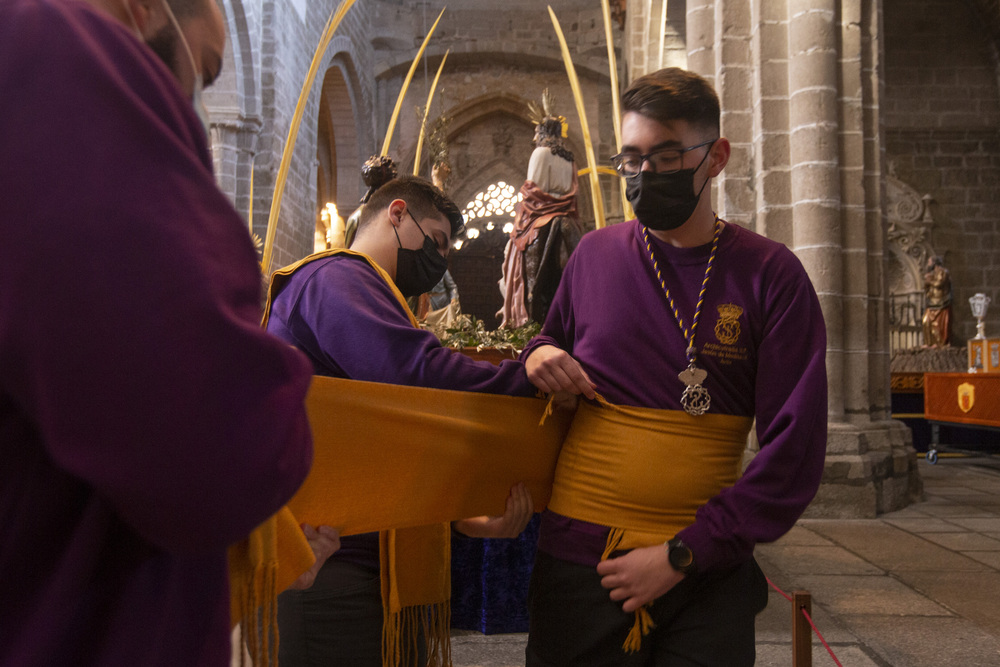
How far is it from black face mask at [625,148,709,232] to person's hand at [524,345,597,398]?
1.07 ft

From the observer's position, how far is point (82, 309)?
469 mm

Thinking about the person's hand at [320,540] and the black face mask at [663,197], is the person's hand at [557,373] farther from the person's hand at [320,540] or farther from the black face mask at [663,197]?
the person's hand at [320,540]

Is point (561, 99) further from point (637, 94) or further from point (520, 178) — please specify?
point (637, 94)

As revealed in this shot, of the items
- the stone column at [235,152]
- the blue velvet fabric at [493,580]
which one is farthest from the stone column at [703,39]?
the stone column at [235,152]

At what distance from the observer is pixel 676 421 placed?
129cm

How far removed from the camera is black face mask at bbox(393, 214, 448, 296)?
6.11 ft

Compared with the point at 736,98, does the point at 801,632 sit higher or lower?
lower

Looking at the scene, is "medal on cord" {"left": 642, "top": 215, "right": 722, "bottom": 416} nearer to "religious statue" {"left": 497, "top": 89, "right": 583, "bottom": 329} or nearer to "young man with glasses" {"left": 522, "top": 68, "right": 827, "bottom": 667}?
"young man with glasses" {"left": 522, "top": 68, "right": 827, "bottom": 667}

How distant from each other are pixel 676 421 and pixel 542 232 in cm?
334

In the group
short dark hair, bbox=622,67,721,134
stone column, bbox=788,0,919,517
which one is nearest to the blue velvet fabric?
short dark hair, bbox=622,67,721,134

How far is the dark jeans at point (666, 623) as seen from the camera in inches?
49.2

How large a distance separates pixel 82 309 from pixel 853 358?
224 inches

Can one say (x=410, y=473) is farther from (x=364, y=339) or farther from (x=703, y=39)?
(x=703, y=39)

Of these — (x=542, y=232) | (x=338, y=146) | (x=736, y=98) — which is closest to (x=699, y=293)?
(x=542, y=232)
